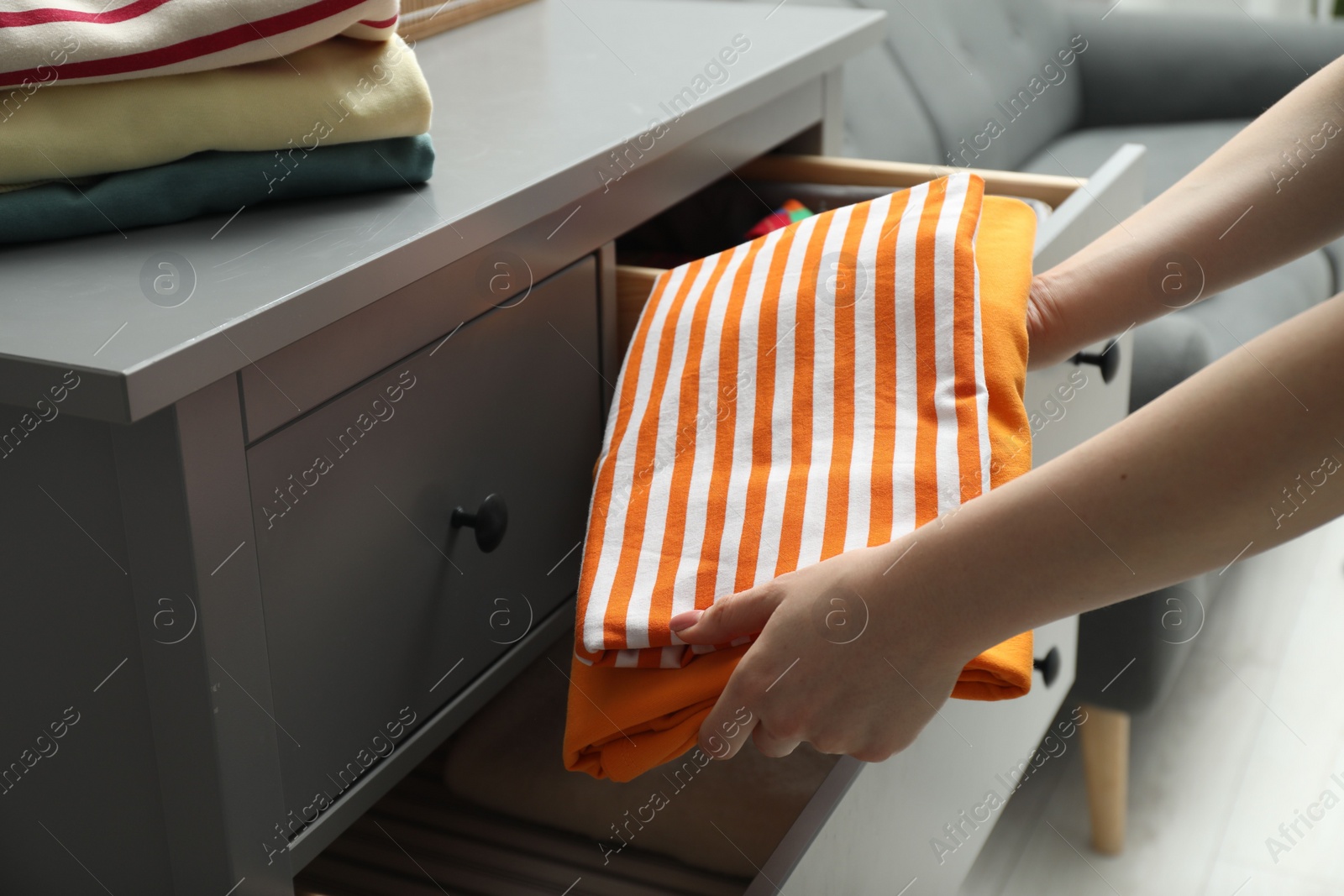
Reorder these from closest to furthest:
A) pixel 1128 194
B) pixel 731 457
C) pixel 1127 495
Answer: pixel 1127 495
pixel 731 457
pixel 1128 194

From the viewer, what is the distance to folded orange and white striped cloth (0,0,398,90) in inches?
19.2

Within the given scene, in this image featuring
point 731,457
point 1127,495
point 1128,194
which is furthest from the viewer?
point 1128,194

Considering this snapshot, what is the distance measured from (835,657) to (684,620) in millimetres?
65

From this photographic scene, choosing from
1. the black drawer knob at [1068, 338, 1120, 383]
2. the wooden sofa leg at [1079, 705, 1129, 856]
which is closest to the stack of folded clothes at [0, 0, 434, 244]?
the black drawer knob at [1068, 338, 1120, 383]

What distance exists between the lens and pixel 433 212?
54 cm

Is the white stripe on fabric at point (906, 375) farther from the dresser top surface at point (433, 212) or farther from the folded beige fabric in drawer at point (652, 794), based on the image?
the folded beige fabric in drawer at point (652, 794)

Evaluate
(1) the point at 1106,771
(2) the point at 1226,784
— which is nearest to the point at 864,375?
(1) the point at 1106,771

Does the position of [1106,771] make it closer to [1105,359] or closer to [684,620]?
[1105,359]

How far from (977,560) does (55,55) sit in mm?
423

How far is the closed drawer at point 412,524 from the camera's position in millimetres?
501

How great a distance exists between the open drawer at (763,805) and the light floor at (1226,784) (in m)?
0.39

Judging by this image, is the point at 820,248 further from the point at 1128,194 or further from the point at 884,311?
the point at 1128,194

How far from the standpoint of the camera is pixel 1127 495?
43 cm

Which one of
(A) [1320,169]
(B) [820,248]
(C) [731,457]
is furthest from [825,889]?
(A) [1320,169]
